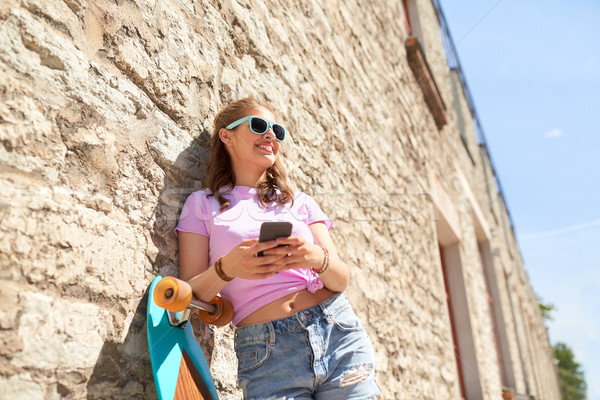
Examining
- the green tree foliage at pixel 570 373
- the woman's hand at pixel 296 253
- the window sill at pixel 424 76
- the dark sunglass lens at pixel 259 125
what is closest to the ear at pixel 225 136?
the dark sunglass lens at pixel 259 125

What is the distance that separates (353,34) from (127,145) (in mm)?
2631

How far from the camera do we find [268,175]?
1.74 metres

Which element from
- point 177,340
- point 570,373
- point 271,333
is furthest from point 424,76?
point 570,373

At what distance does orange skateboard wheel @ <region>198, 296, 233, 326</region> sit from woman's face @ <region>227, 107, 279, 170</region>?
0.49m

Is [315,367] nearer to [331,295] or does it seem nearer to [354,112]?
[331,295]

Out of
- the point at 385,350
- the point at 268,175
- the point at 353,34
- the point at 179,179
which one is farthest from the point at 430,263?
the point at 179,179

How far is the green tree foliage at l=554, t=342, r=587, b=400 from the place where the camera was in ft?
92.9

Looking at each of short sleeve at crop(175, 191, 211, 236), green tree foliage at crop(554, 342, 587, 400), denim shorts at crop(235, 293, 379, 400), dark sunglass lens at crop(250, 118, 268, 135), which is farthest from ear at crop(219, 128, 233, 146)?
green tree foliage at crop(554, 342, 587, 400)

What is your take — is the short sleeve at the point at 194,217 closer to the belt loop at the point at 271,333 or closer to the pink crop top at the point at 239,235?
the pink crop top at the point at 239,235

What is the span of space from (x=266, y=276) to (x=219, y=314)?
21 cm

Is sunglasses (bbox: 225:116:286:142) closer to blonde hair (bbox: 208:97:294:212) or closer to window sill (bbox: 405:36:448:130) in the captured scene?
blonde hair (bbox: 208:97:294:212)

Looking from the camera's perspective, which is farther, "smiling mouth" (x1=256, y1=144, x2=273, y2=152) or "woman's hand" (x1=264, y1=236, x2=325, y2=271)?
"smiling mouth" (x1=256, y1=144, x2=273, y2=152)

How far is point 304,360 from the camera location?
1.37 m

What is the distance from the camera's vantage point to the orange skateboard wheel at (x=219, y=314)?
136 cm
